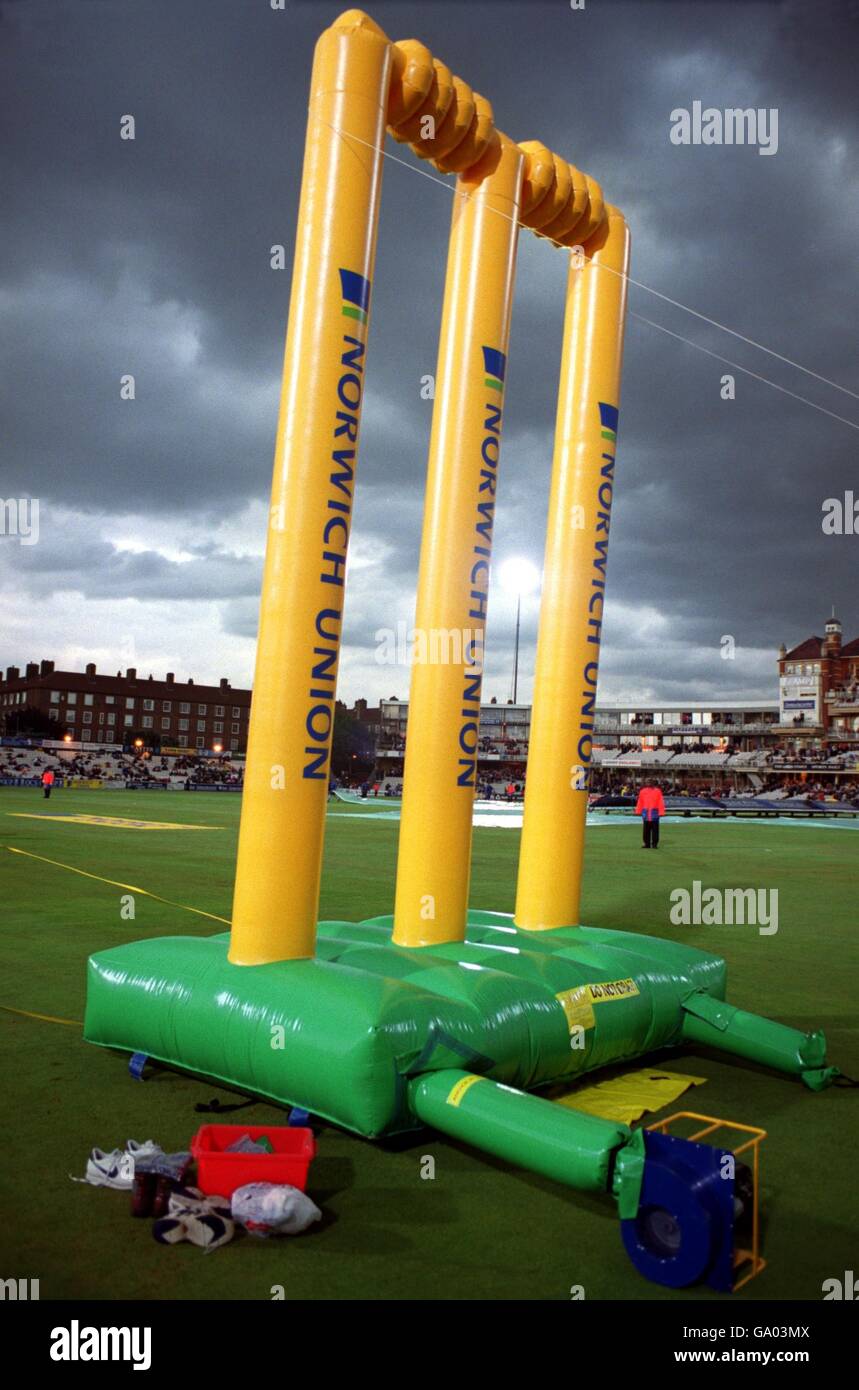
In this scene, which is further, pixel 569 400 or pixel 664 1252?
pixel 569 400

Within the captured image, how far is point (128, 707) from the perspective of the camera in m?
122

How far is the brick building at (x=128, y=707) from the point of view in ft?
379

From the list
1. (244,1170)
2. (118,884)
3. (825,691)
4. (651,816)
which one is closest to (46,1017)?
(244,1170)

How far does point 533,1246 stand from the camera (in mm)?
3625

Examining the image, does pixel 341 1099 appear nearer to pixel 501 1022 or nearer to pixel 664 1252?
pixel 501 1022

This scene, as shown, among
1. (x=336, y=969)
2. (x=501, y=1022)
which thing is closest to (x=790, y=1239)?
(x=501, y=1022)

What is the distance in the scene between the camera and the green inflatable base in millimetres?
4688

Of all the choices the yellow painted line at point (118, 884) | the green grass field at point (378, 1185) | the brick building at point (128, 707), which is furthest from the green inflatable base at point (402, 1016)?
the brick building at point (128, 707)

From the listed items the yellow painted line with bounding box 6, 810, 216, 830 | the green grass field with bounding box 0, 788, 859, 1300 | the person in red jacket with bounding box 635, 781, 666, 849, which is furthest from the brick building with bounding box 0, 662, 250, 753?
the green grass field with bounding box 0, 788, 859, 1300

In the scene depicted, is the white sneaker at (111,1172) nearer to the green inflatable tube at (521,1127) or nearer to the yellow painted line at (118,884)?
the green inflatable tube at (521,1127)

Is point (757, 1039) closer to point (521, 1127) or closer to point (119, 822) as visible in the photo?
point (521, 1127)

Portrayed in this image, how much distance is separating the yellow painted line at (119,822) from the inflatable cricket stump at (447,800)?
1901cm

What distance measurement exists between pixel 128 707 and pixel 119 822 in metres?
99.4
